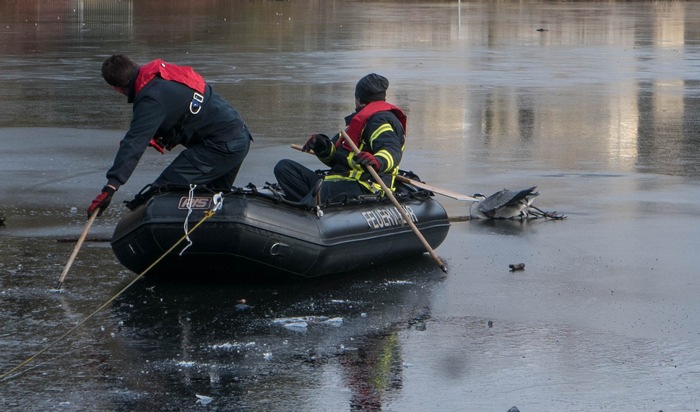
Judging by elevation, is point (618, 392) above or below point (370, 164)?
below

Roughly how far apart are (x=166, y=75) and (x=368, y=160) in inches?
58.9

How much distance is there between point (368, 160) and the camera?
9188mm

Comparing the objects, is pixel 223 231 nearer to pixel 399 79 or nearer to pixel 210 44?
pixel 399 79

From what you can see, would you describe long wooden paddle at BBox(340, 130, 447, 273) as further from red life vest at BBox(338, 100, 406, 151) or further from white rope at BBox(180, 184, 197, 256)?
white rope at BBox(180, 184, 197, 256)

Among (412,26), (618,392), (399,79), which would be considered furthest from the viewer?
(412,26)

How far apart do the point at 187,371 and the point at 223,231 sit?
1768 millimetres

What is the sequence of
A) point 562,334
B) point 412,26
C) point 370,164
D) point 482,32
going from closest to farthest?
point 562,334 → point 370,164 → point 482,32 → point 412,26

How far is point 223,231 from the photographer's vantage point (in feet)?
27.7

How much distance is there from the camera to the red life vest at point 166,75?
29.0ft

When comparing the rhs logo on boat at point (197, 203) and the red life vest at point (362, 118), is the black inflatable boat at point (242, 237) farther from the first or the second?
the red life vest at point (362, 118)

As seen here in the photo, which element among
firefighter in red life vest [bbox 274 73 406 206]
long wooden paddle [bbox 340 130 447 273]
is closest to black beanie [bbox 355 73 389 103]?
firefighter in red life vest [bbox 274 73 406 206]

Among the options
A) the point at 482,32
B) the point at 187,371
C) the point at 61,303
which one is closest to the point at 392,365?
the point at 187,371

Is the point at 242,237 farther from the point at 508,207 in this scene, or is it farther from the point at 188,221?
the point at 508,207

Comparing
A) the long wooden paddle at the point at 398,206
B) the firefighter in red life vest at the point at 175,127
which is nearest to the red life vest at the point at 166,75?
the firefighter in red life vest at the point at 175,127
